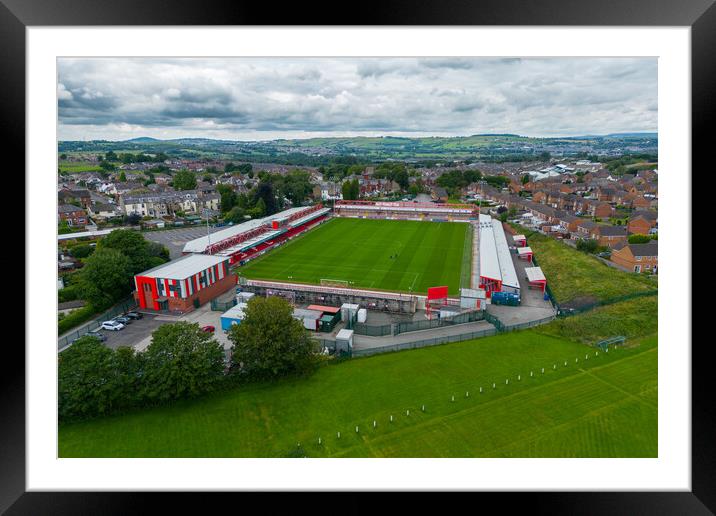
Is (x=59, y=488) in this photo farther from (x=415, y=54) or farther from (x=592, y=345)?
(x=592, y=345)

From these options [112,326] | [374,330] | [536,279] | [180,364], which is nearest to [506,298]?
[536,279]

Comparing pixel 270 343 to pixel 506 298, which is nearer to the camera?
pixel 270 343

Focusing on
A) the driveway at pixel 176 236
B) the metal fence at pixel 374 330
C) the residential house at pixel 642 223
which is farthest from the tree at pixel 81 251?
the residential house at pixel 642 223

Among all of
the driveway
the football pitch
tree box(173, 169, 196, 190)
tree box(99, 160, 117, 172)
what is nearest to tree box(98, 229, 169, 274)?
the football pitch

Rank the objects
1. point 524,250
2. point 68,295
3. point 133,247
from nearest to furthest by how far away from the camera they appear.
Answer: point 68,295, point 133,247, point 524,250

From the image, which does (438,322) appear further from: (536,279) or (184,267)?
(184,267)

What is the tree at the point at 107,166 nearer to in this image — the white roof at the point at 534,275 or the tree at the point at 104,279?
the tree at the point at 104,279

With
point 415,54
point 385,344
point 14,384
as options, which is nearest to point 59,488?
point 14,384
